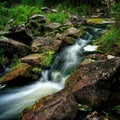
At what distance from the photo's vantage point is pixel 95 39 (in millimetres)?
12758

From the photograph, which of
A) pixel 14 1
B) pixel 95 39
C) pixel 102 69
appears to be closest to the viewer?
pixel 102 69

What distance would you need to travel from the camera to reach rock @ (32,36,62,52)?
1131cm

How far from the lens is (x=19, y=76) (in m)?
8.84

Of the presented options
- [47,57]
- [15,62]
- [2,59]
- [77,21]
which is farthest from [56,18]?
[15,62]

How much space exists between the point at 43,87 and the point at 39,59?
1.63 meters

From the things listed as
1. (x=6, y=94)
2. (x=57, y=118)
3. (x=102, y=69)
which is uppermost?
(x=102, y=69)

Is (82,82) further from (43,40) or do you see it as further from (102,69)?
(43,40)

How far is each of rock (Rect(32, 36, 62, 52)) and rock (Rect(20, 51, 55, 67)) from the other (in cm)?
60

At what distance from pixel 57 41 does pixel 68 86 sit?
16.1ft

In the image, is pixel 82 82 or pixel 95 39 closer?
pixel 82 82

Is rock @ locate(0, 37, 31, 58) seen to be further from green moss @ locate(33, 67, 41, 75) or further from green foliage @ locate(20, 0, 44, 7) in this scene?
green foliage @ locate(20, 0, 44, 7)

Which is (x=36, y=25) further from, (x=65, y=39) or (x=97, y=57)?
(x=97, y=57)

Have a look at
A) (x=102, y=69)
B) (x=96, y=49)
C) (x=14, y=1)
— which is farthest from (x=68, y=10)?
(x=102, y=69)

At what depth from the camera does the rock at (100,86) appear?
650 cm
